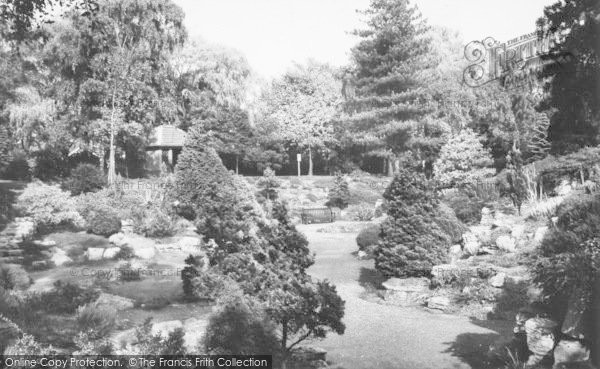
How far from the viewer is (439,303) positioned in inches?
497

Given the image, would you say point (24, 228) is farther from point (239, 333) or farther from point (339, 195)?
point (339, 195)

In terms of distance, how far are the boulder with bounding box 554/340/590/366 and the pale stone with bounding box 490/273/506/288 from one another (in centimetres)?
557

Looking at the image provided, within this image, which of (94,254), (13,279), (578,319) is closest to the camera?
(578,319)

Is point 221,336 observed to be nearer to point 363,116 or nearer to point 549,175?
point 549,175

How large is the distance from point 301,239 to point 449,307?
5.84m

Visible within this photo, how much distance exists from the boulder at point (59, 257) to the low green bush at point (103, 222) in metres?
2.46

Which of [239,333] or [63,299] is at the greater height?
[239,333]

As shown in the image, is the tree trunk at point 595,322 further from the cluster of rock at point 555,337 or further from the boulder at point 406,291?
the boulder at point 406,291

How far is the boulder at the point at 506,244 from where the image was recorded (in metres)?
14.4

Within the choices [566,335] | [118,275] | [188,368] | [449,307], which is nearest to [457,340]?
[449,307]

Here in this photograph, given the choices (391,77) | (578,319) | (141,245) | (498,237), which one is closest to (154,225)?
(141,245)

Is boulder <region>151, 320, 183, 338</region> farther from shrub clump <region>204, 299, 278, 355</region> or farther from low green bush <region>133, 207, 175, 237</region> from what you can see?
low green bush <region>133, 207, 175, 237</region>

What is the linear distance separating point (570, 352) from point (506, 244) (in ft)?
25.4

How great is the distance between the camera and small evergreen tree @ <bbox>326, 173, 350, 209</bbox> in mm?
33719
